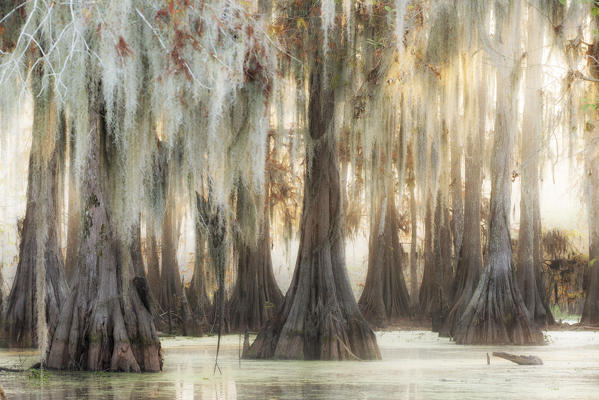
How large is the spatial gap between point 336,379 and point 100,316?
8.79ft

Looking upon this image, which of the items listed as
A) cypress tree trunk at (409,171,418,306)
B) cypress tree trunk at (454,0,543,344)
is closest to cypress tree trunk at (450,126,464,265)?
cypress tree trunk at (409,171,418,306)

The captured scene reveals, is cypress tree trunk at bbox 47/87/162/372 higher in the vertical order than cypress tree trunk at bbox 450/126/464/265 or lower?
lower

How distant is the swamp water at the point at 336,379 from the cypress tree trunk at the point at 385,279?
22.0 ft

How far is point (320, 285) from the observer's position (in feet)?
40.4

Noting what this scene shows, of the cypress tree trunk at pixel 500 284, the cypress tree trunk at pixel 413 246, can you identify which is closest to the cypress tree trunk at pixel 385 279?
the cypress tree trunk at pixel 413 246

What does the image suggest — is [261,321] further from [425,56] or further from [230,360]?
[425,56]

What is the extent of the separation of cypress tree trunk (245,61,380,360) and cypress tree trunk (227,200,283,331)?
5.64 metres

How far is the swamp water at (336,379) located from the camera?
8023 millimetres

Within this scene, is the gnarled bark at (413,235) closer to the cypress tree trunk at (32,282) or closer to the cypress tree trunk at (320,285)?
the cypress tree trunk at (320,285)

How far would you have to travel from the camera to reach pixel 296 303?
40.4 feet

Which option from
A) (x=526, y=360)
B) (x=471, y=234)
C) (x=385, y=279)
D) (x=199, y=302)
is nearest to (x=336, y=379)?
(x=526, y=360)

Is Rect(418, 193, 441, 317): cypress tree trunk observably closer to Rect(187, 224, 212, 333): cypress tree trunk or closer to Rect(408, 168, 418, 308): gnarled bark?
Rect(408, 168, 418, 308): gnarled bark

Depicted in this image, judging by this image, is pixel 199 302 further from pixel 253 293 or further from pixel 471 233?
pixel 471 233

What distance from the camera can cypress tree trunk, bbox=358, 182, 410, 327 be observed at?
20422 mm
